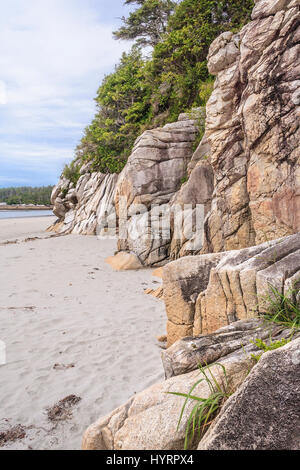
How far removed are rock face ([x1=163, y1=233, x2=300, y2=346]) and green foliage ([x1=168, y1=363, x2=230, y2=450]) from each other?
1.27m

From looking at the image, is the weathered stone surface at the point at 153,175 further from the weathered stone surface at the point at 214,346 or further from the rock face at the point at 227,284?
the weathered stone surface at the point at 214,346

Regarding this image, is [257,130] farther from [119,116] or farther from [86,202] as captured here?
[86,202]

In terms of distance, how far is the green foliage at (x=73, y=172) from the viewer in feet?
78.2

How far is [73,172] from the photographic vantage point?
2414 centimetres

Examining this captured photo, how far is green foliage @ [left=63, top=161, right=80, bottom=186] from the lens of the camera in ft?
78.2

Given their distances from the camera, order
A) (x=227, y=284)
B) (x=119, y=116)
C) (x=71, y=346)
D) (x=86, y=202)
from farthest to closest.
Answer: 1. (x=86, y=202)
2. (x=119, y=116)
3. (x=71, y=346)
4. (x=227, y=284)

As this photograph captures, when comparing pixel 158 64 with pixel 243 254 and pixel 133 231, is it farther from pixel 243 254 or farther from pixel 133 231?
pixel 243 254

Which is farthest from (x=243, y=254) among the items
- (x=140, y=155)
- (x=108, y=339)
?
(x=140, y=155)

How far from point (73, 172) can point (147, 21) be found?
12417 millimetres

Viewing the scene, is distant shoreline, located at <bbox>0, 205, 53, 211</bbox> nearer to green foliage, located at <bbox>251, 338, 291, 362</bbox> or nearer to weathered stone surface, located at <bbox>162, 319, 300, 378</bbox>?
weathered stone surface, located at <bbox>162, 319, 300, 378</bbox>

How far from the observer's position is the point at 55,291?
834 centimetres

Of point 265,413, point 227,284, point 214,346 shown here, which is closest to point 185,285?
point 227,284

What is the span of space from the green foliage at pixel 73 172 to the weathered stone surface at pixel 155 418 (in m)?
22.9

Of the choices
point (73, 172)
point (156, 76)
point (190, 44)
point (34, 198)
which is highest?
point (190, 44)
